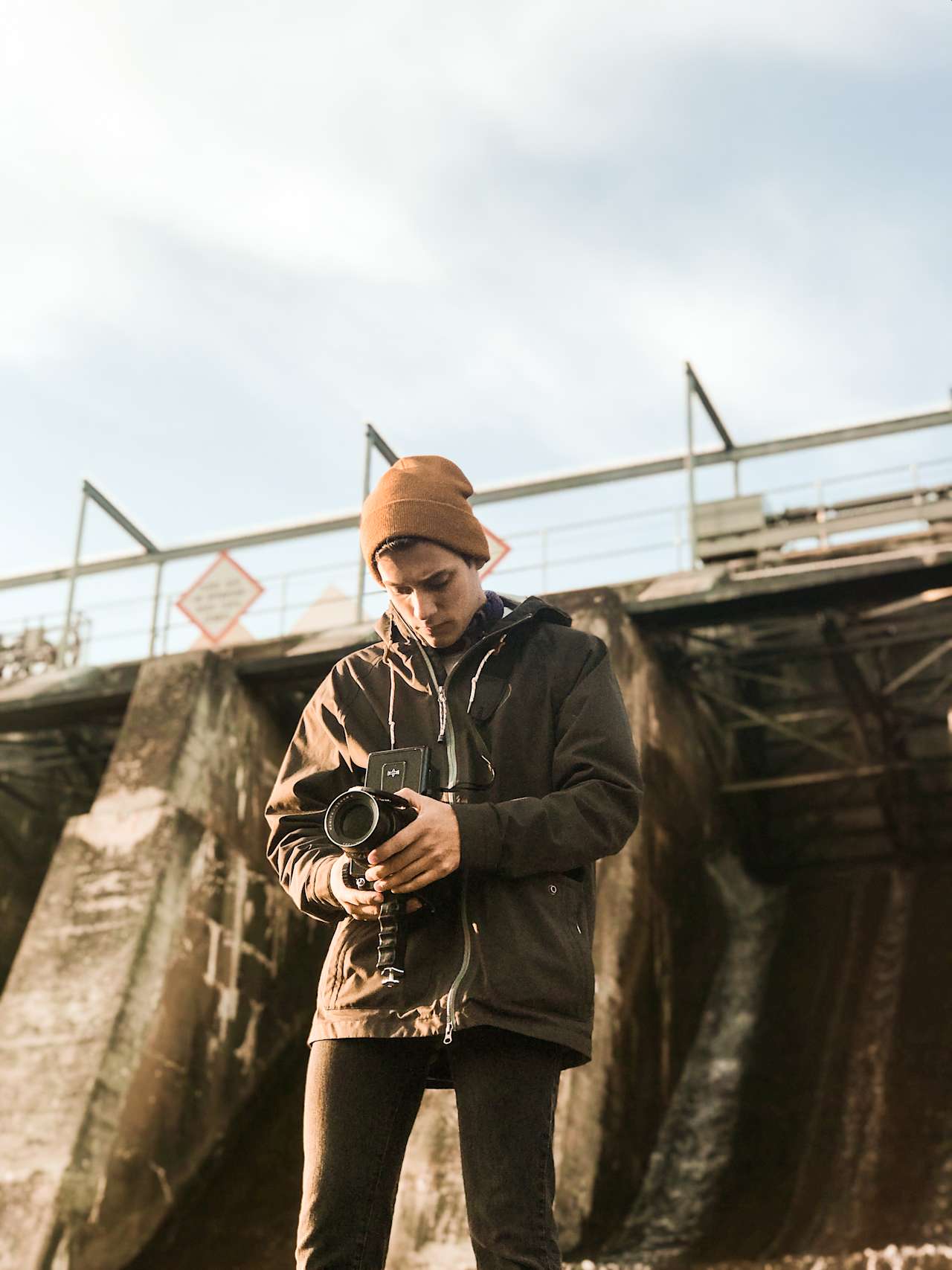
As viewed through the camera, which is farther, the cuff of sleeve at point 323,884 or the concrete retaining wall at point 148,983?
the concrete retaining wall at point 148,983

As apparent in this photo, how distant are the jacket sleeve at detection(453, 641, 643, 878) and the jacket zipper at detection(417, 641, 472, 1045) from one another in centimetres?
9

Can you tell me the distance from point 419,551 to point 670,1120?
7544 mm

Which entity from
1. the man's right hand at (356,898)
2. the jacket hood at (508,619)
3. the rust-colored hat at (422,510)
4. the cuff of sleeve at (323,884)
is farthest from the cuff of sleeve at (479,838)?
the rust-colored hat at (422,510)

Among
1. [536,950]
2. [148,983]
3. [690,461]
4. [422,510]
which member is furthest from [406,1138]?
[690,461]

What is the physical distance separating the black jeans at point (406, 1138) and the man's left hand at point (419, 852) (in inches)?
9.7

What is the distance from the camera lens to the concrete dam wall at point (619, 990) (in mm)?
8102

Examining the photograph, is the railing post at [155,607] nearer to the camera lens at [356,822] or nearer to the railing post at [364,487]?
the railing post at [364,487]

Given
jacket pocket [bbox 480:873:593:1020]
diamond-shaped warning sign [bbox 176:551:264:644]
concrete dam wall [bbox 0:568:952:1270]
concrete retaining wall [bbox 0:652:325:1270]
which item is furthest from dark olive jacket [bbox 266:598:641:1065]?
diamond-shaped warning sign [bbox 176:551:264:644]

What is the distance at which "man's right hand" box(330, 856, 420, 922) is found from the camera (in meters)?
2.33

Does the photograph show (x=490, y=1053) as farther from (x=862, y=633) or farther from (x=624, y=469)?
(x=624, y=469)

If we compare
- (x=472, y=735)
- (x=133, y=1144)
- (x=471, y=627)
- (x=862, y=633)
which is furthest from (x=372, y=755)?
(x=862, y=633)

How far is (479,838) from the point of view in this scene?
91.5 inches

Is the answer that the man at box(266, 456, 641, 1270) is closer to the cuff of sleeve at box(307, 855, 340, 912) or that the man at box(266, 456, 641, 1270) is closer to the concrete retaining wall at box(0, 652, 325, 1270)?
the cuff of sleeve at box(307, 855, 340, 912)

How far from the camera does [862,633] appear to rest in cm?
1135
